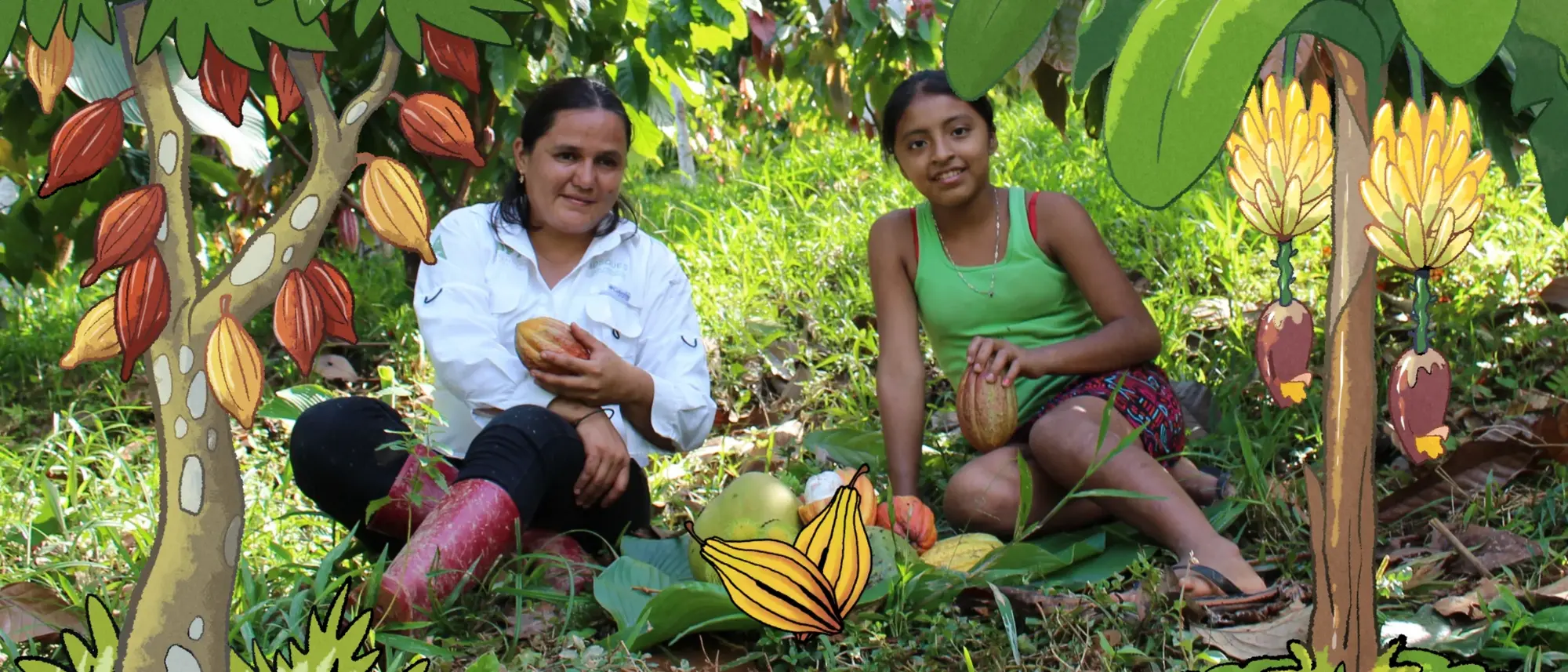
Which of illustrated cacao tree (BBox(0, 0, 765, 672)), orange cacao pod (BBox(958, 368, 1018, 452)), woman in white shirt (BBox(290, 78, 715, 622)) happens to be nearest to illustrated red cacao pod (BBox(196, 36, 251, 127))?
illustrated cacao tree (BBox(0, 0, 765, 672))

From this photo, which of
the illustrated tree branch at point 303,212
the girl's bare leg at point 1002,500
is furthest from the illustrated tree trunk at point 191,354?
the girl's bare leg at point 1002,500

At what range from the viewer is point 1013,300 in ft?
7.17

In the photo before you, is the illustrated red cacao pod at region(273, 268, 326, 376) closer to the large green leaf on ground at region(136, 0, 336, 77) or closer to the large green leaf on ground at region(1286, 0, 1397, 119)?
the large green leaf on ground at region(136, 0, 336, 77)

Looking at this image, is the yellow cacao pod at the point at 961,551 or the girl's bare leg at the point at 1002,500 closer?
the yellow cacao pod at the point at 961,551

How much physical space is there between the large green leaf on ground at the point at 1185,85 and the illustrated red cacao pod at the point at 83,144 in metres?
0.81

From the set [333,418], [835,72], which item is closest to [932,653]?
[333,418]

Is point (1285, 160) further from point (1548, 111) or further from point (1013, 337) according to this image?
point (1013, 337)

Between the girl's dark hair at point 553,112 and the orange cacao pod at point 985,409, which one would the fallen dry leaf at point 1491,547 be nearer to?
the orange cacao pod at point 985,409

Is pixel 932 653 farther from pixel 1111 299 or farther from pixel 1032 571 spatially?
pixel 1111 299

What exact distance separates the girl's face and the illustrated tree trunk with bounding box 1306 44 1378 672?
1.00 metres

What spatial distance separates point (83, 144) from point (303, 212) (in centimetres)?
18

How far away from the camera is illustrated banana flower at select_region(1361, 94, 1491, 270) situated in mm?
1012

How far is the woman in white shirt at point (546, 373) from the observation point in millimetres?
1881

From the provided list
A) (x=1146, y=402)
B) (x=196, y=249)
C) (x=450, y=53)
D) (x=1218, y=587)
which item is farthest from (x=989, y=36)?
(x=1146, y=402)
